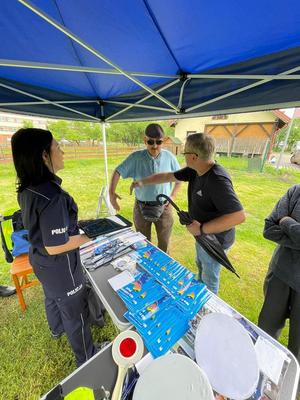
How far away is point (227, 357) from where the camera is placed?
692mm

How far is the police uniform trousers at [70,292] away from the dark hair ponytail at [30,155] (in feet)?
1.58

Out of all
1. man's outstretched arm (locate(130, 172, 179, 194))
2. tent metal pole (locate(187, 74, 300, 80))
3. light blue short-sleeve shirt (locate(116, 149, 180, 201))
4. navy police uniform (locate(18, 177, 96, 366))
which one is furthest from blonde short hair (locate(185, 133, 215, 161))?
navy police uniform (locate(18, 177, 96, 366))

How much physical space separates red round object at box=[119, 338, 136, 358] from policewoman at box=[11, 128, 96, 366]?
563 mm

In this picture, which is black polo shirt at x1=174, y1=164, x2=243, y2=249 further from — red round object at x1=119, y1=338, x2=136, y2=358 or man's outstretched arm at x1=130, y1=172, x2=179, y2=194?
red round object at x1=119, y1=338, x2=136, y2=358

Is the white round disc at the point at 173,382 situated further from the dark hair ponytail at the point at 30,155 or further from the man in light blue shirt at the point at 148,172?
the man in light blue shirt at the point at 148,172

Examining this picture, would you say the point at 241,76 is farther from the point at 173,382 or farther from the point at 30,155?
the point at 173,382

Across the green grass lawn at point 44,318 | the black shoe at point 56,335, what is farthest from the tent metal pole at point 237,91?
the black shoe at point 56,335

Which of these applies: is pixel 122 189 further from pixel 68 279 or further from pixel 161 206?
pixel 68 279

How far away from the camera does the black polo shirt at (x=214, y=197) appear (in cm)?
123

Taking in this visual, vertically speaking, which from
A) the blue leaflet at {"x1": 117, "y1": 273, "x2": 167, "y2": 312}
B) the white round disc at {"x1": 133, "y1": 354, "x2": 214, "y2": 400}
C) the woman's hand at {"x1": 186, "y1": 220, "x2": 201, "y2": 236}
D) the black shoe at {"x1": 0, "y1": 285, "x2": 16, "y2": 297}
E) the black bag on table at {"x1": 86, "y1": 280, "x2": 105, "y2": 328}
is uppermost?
the woman's hand at {"x1": 186, "y1": 220, "x2": 201, "y2": 236}

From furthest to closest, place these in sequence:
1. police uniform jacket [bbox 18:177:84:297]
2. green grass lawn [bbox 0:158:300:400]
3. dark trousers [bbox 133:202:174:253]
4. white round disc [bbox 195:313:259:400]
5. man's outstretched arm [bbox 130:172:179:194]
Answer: dark trousers [bbox 133:202:174:253], man's outstretched arm [bbox 130:172:179:194], green grass lawn [bbox 0:158:300:400], police uniform jacket [bbox 18:177:84:297], white round disc [bbox 195:313:259:400]

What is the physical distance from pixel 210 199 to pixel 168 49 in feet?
3.49

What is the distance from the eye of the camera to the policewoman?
93 cm

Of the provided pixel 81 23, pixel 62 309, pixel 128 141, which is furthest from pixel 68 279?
pixel 128 141
